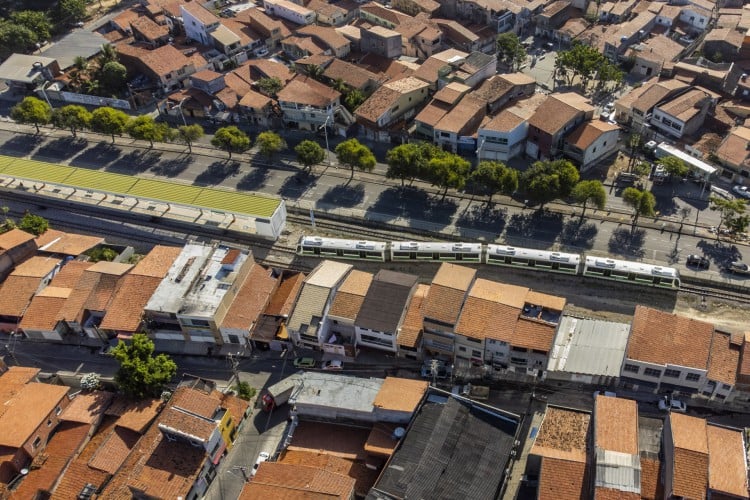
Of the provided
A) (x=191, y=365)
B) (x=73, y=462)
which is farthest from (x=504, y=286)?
(x=73, y=462)

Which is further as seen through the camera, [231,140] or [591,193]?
[231,140]

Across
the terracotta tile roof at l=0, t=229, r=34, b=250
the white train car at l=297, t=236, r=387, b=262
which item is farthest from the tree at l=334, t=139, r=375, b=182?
the terracotta tile roof at l=0, t=229, r=34, b=250

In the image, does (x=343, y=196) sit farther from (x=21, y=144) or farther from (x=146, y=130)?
(x=21, y=144)

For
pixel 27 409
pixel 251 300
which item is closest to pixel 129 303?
pixel 251 300

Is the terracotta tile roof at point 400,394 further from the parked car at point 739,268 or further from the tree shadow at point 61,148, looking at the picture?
the tree shadow at point 61,148

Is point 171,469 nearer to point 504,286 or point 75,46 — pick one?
point 504,286

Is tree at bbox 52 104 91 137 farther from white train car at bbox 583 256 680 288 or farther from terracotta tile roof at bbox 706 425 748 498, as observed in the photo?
terracotta tile roof at bbox 706 425 748 498

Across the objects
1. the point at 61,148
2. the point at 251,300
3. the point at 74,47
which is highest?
the point at 74,47
